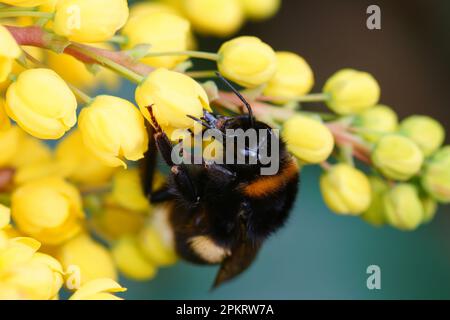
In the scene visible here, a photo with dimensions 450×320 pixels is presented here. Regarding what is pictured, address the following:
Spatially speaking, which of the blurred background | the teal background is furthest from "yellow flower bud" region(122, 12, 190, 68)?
the teal background

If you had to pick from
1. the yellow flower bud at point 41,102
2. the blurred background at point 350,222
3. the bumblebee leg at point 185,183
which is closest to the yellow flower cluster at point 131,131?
the yellow flower bud at point 41,102

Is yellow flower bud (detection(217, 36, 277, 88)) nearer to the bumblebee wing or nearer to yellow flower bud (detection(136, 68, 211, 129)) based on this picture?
yellow flower bud (detection(136, 68, 211, 129))

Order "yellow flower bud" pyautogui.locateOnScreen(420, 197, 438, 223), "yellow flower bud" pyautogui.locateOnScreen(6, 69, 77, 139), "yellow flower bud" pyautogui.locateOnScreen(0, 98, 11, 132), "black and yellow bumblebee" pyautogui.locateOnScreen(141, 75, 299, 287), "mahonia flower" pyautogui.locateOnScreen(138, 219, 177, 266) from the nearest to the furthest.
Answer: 1. "yellow flower bud" pyautogui.locateOnScreen(6, 69, 77, 139)
2. "yellow flower bud" pyautogui.locateOnScreen(0, 98, 11, 132)
3. "black and yellow bumblebee" pyautogui.locateOnScreen(141, 75, 299, 287)
4. "yellow flower bud" pyautogui.locateOnScreen(420, 197, 438, 223)
5. "mahonia flower" pyautogui.locateOnScreen(138, 219, 177, 266)

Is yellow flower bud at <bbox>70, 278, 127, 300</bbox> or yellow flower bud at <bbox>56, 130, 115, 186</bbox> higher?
yellow flower bud at <bbox>70, 278, 127, 300</bbox>

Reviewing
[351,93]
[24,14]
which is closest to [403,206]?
[351,93]

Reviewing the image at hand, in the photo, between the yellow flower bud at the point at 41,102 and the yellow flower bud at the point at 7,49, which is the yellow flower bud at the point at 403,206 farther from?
the yellow flower bud at the point at 7,49

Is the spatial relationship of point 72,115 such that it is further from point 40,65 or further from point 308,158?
point 308,158

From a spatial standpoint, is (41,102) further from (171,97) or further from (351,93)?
(351,93)

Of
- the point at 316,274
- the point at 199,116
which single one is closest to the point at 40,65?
the point at 199,116
